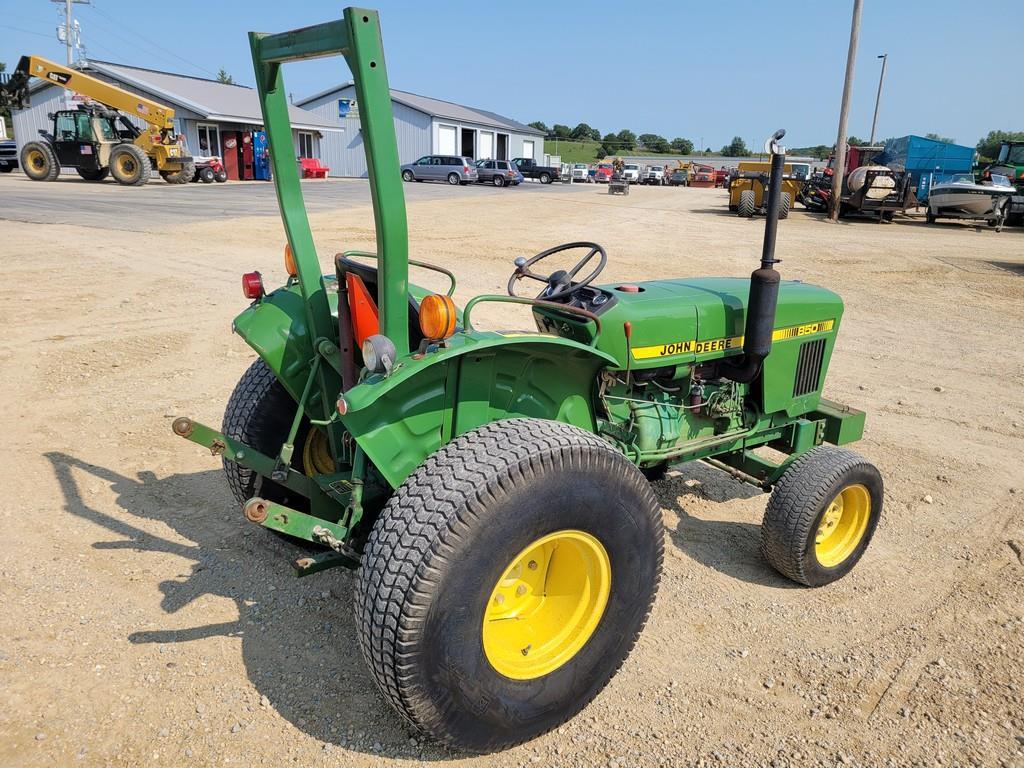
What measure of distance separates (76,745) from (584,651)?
5.19ft

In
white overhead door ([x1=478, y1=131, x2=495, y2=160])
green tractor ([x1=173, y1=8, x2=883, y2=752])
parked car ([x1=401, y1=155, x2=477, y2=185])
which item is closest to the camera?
green tractor ([x1=173, y1=8, x2=883, y2=752])

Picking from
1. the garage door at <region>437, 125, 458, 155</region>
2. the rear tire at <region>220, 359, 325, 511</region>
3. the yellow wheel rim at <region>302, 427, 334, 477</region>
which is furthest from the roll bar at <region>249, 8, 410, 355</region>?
the garage door at <region>437, 125, 458, 155</region>

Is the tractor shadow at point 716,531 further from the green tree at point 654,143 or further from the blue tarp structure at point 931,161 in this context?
the green tree at point 654,143

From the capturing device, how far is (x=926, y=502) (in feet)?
13.7

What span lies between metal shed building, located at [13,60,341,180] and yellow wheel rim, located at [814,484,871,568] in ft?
102

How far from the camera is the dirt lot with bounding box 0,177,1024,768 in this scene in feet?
7.84

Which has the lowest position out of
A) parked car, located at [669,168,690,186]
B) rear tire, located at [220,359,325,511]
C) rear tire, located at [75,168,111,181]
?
parked car, located at [669,168,690,186]

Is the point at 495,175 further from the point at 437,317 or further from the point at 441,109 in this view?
the point at 437,317

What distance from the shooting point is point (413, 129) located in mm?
43062

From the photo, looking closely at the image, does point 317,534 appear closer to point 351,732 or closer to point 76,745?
point 351,732

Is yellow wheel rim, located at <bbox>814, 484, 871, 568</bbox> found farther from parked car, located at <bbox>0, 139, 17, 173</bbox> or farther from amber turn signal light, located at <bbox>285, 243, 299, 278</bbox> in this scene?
parked car, located at <bbox>0, 139, 17, 173</bbox>

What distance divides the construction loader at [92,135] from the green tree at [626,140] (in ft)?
233

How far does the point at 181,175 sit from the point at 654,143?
81.8 metres

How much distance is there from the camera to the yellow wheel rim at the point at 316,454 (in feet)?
10.7
